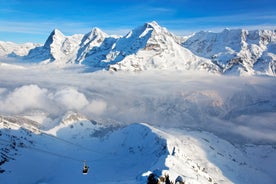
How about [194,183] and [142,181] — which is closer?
[142,181]

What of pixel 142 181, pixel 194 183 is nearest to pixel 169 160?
pixel 194 183

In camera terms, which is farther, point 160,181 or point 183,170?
point 183,170

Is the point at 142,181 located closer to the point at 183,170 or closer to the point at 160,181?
the point at 160,181

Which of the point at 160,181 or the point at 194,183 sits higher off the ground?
the point at 160,181

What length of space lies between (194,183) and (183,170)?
71.6 metres

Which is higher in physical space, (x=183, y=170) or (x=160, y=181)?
(x=160, y=181)

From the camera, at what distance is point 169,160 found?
198000mm

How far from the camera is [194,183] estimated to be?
119 meters

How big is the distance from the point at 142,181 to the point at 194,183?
2864cm

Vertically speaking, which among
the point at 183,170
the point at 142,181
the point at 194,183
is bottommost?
the point at 183,170

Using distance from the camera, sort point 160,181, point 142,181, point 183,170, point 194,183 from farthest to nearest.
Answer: point 183,170
point 194,183
point 142,181
point 160,181

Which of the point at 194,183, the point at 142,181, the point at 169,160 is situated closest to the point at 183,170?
the point at 169,160

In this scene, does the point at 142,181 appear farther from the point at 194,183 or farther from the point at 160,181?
the point at 194,183

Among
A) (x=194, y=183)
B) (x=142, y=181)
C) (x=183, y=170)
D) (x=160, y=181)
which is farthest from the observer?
(x=183, y=170)
